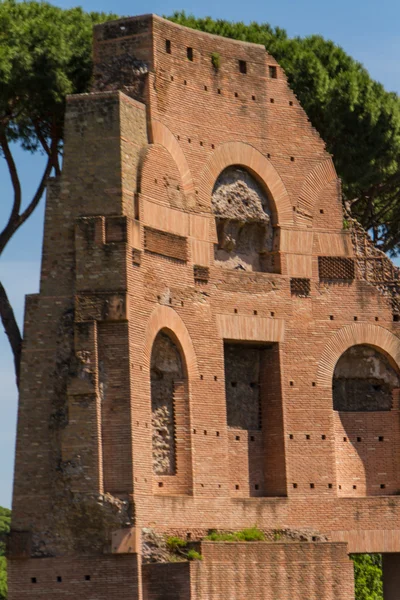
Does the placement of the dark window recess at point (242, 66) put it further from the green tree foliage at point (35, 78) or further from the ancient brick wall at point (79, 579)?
the ancient brick wall at point (79, 579)

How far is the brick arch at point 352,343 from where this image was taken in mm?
30672

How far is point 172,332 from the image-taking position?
2841 cm

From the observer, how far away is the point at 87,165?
27625 millimetres

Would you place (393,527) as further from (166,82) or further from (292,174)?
(166,82)

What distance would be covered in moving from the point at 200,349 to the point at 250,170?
3877 mm

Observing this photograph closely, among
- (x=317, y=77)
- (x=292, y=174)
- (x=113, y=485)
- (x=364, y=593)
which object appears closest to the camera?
(x=113, y=485)

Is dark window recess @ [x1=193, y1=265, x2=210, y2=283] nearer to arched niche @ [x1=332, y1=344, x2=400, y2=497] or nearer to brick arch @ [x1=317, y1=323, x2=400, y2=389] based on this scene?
brick arch @ [x1=317, y1=323, x2=400, y2=389]

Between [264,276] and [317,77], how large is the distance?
5.98 meters

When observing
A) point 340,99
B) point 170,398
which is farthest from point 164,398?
point 340,99

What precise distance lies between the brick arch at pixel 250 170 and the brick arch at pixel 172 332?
2.60 meters

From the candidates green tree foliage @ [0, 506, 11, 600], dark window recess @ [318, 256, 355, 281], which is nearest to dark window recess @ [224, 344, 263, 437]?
dark window recess @ [318, 256, 355, 281]

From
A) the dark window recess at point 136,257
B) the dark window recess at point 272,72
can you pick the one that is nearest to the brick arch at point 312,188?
the dark window recess at point 272,72

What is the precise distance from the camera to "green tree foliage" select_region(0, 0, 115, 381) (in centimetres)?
3052

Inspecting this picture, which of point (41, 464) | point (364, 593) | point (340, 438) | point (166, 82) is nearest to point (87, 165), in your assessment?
point (166, 82)
